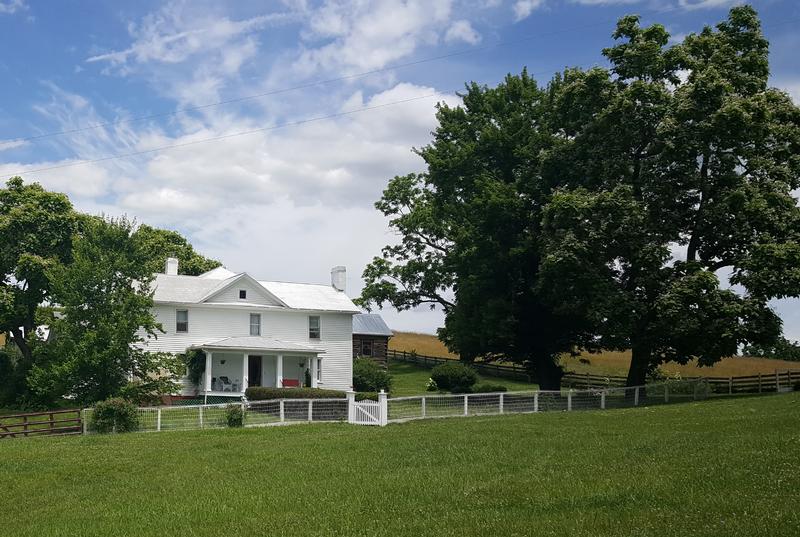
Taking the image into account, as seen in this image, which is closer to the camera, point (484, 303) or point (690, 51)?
point (690, 51)

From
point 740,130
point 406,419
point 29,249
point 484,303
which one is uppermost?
point 740,130

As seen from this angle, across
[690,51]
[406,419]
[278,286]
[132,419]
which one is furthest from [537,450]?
[278,286]

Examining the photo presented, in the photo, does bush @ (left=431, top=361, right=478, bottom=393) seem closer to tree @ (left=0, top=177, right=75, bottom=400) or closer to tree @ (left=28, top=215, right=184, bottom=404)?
tree @ (left=28, top=215, right=184, bottom=404)

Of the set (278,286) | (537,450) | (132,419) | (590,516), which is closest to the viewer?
(590,516)

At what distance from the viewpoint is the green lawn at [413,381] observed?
5229cm

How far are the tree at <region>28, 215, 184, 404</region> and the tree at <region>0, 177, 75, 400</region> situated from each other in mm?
8672

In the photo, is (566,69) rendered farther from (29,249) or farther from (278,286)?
(29,249)

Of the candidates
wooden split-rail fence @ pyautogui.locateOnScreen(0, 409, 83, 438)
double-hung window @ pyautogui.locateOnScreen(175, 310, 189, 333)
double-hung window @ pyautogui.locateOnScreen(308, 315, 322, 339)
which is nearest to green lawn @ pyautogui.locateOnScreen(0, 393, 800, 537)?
wooden split-rail fence @ pyautogui.locateOnScreen(0, 409, 83, 438)

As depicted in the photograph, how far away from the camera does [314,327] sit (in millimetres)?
50781

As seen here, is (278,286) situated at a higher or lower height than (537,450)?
higher

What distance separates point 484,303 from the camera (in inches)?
1684

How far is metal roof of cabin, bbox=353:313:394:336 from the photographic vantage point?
223 feet

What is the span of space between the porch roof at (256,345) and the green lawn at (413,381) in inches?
250

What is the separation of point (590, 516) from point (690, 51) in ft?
110
